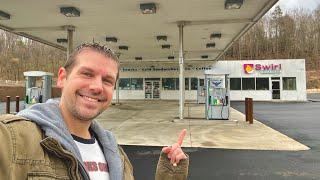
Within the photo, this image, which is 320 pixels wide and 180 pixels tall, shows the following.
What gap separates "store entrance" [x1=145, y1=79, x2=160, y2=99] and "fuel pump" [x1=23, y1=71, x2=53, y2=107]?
21423 millimetres

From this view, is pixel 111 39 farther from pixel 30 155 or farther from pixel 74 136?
pixel 30 155

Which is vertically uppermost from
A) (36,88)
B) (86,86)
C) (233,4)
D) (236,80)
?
(233,4)

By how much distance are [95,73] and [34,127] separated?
1.44 ft

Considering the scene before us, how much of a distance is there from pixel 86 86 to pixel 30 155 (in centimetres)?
50

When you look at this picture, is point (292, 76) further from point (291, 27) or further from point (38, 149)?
point (291, 27)

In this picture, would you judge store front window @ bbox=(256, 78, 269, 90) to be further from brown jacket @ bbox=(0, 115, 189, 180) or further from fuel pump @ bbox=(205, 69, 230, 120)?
brown jacket @ bbox=(0, 115, 189, 180)

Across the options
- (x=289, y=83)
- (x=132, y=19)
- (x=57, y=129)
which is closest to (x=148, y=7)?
(x=132, y=19)

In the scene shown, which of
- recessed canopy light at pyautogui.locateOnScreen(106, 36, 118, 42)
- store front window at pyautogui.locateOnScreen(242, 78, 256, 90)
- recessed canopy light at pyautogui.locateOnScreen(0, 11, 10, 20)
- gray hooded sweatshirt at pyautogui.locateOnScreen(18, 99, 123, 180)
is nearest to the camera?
gray hooded sweatshirt at pyautogui.locateOnScreen(18, 99, 123, 180)

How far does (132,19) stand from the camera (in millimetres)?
15008

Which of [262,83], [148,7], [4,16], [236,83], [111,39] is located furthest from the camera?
[236,83]

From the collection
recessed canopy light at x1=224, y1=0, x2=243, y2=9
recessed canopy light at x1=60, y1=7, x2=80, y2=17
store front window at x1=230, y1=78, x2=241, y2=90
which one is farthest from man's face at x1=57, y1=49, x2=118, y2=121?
store front window at x1=230, y1=78, x2=241, y2=90

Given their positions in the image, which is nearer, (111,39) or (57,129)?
(57,129)

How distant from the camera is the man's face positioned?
5.32 ft

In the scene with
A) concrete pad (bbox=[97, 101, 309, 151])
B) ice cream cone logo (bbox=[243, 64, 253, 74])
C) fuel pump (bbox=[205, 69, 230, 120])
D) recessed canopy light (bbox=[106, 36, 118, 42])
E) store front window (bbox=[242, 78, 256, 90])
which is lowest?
concrete pad (bbox=[97, 101, 309, 151])
